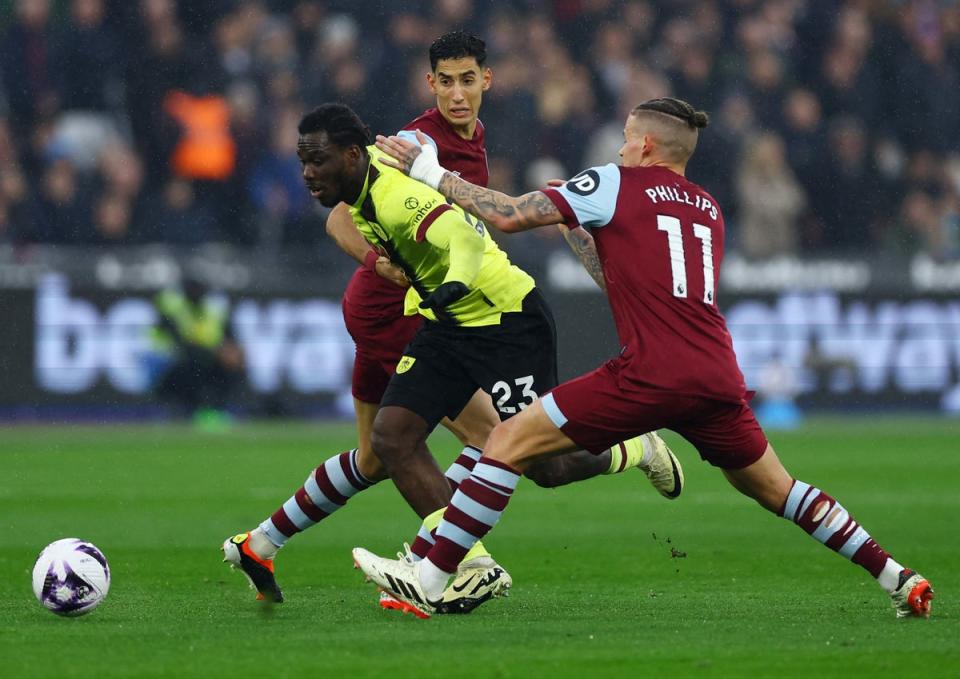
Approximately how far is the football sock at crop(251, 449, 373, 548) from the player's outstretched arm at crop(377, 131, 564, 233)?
1.49 metres

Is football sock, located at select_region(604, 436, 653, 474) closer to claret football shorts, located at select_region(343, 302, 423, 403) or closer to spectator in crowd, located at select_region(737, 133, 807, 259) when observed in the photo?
claret football shorts, located at select_region(343, 302, 423, 403)

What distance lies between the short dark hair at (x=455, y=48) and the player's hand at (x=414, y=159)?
1.32 meters

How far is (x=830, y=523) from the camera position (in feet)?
22.0

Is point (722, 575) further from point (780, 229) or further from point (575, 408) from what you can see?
point (780, 229)

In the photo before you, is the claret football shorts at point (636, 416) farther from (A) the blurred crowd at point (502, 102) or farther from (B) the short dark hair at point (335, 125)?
(A) the blurred crowd at point (502, 102)

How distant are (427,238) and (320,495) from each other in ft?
4.60

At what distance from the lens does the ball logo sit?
6461 millimetres

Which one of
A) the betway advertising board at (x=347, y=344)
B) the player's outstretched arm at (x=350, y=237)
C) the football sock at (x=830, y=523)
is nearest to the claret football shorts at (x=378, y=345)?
the player's outstretched arm at (x=350, y=237)

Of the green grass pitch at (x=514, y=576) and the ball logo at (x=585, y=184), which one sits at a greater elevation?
the ball logo at (x=585, y=184)

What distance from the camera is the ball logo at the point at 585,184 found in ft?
21.2

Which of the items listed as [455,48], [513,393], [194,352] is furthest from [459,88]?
[194,352]

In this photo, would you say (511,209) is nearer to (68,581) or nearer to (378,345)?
(378,345)

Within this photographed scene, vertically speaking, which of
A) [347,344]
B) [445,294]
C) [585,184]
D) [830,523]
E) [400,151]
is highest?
[400,151]

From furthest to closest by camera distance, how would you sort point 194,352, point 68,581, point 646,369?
point 194,352, point 68,581, point 646,369
